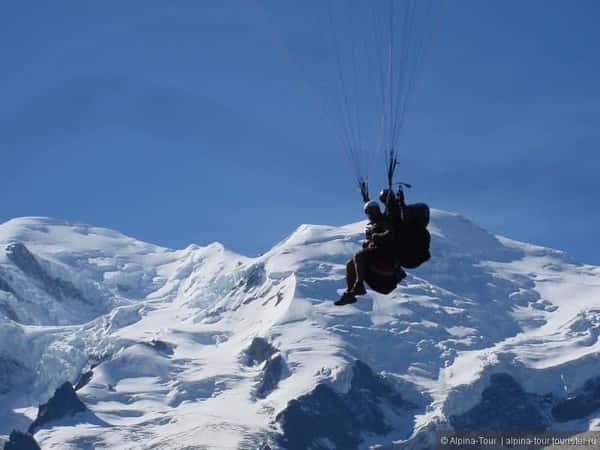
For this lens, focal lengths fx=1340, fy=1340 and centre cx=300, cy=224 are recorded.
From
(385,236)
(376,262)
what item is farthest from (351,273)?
(385,236)

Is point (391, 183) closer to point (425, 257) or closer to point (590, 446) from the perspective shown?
point (425, 257)

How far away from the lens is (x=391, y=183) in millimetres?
48844

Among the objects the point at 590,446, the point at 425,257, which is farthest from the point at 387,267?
the point at 590,446

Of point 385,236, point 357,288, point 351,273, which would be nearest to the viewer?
point 385,236

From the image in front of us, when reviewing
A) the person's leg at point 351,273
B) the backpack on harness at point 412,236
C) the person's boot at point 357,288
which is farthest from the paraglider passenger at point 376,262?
the backpack on harness at point 412,236

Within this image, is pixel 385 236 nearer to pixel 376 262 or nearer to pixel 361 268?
pixel 376 262

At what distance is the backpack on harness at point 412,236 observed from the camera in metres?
48.7

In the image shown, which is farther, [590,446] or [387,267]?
[590,446]

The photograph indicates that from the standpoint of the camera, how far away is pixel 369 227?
163 ft

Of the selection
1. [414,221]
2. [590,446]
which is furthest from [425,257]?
[590,446]

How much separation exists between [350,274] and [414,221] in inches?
123

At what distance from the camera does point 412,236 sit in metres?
48.7

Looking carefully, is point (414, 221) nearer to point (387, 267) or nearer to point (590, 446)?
Result: point (387, 267)

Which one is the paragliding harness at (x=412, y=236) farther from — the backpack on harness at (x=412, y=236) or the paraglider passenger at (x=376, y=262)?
the paraglider passenger at (x=376, y=262)
